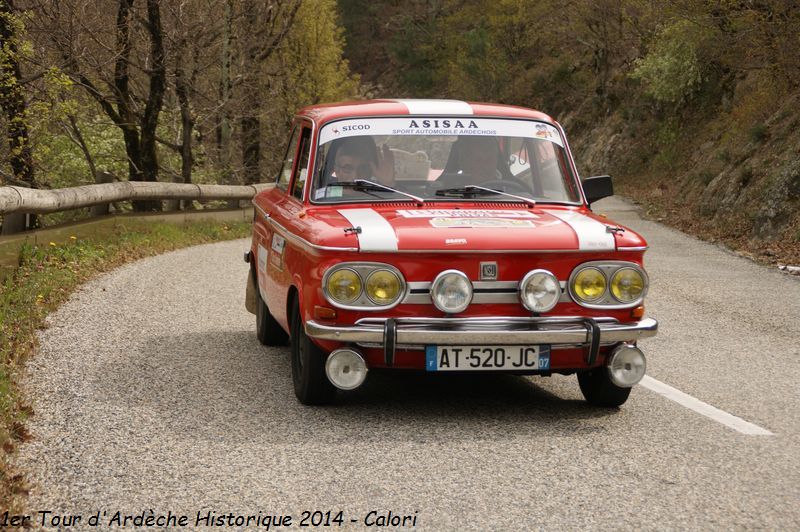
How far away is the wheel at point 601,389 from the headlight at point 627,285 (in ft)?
1.45

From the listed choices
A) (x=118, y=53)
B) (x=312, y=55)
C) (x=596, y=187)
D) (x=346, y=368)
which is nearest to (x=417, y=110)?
(x=596, y=187)

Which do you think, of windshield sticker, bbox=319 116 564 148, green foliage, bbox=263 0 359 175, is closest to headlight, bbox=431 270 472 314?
windshield sticker, bbox=319 116 564 148

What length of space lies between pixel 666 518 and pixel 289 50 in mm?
39344

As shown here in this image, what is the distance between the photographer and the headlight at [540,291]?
6.14 m

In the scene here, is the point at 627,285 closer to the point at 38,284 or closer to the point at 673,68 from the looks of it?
the point at 38,284

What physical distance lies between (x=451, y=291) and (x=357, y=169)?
1.50m

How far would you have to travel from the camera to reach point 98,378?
24.0 feet

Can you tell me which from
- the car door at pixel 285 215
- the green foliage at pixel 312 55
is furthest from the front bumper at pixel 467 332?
the green foliage at pixel 312 55

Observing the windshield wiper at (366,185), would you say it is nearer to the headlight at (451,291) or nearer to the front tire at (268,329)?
the headlight at (451,291)

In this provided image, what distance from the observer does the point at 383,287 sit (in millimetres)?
6055

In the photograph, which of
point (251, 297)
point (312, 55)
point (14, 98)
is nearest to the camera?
point (251, 297)

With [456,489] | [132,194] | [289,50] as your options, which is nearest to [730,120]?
[289,50]

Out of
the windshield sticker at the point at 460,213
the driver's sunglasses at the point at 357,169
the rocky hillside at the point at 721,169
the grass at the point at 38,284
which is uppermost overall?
the driver's sunglasses at the point at 357,169

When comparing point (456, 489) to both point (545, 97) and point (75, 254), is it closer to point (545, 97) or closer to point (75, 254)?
point (75, 254)
